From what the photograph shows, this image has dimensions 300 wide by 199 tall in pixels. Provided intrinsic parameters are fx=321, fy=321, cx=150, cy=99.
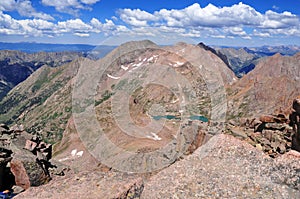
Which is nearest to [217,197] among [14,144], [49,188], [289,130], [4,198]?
[49,188]

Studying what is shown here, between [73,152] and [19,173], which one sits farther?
[73,152]

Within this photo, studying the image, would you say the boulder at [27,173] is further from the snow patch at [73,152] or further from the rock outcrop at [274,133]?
the snow patch at [73,152]

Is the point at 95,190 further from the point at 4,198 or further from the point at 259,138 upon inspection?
the point at 259,138

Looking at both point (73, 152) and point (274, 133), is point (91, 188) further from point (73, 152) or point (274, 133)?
point (73, 152)

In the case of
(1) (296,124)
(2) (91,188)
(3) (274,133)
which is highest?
(1) (296,124)

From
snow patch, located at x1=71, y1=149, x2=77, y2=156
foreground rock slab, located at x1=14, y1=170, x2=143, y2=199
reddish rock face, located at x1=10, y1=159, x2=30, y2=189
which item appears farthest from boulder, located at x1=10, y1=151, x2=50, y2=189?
snow patch, located at x1=71, y1=149, x2=77, y2=156

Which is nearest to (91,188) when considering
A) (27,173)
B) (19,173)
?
(27,173)

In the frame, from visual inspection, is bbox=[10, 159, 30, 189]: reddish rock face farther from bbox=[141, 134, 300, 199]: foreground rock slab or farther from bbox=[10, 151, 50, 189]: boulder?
bbox=[141, 134, 300, 199]: foreground rock slab

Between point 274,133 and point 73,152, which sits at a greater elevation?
point 274,133
